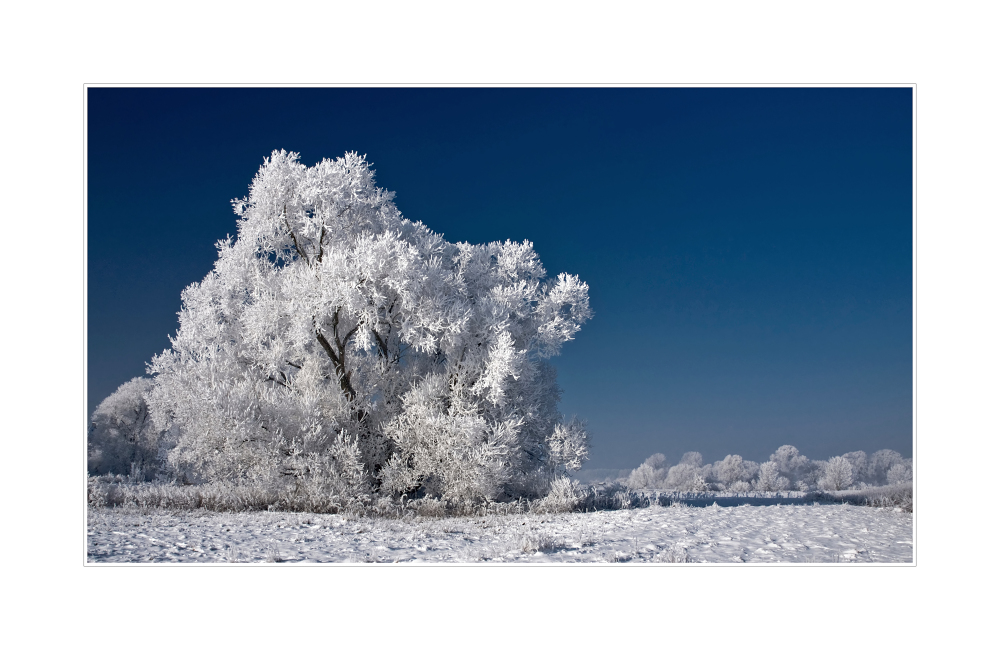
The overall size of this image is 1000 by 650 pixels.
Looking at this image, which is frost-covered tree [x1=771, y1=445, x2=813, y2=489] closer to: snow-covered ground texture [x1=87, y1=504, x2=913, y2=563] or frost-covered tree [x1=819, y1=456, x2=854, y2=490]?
frost-covered tree [x1=819, y1=456, x2=854, y2=490]

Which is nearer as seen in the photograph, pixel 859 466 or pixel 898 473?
pixel 898 473

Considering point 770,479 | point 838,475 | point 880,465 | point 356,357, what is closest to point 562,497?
point 356,357

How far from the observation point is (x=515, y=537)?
11.0 meters

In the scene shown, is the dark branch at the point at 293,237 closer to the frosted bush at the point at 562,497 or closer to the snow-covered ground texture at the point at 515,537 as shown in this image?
the snow-covered ground texture at the point at 515,537

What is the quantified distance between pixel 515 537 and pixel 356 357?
831cm

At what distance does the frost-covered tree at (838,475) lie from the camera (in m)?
25.4

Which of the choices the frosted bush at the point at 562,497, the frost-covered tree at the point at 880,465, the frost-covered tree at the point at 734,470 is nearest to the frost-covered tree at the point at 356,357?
the frosted bush at the point at 562,497

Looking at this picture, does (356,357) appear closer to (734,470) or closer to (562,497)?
(562,497)

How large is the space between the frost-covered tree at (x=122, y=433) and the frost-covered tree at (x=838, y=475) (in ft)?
98.2

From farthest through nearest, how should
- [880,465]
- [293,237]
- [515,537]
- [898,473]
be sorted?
[880,465], [898,473], [293,237], [515,537]
